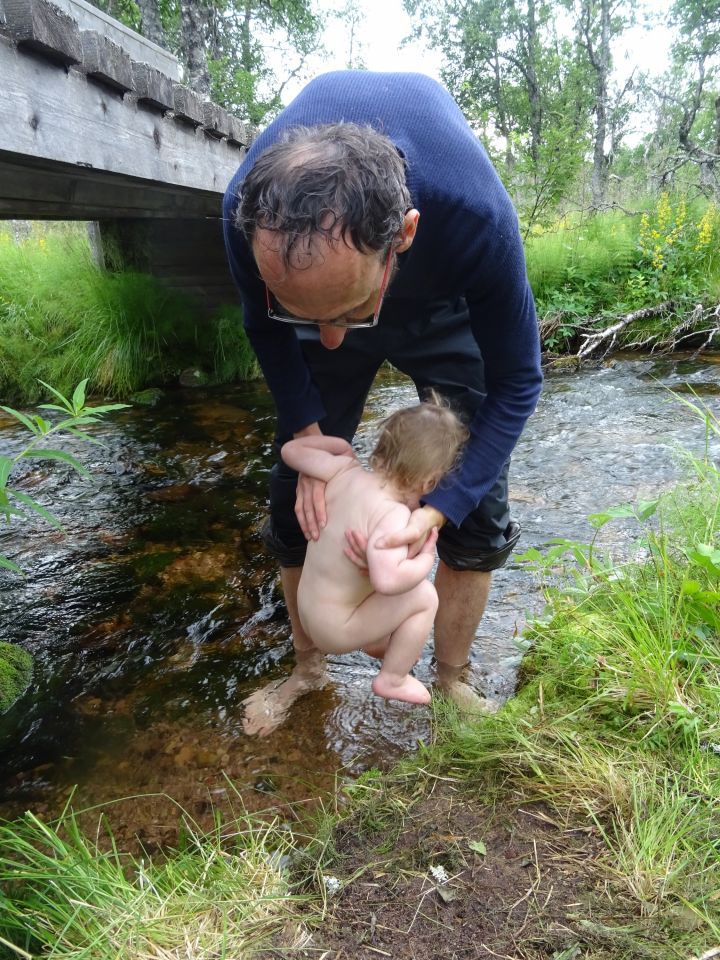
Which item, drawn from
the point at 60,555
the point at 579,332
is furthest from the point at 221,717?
the point at 579,332

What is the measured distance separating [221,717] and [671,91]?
38.4 meters

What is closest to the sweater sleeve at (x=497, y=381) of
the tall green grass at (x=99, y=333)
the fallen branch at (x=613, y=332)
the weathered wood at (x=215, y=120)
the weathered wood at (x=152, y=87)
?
the weathered wood at (x=152, y=87)

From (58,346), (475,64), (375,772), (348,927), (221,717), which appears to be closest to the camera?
(348,927)

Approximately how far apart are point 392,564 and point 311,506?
1.14 feet

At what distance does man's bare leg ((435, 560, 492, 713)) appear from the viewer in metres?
1.99

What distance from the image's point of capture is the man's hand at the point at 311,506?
177 centimetres

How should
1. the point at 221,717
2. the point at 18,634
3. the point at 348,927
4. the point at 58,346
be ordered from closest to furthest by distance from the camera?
the point at 348,927 → the point at 221,717 → the point at 18,634 → the point at 58,346

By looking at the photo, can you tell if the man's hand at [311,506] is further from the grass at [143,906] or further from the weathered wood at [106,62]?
the weathered wood at [106,62]

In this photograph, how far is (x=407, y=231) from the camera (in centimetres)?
118

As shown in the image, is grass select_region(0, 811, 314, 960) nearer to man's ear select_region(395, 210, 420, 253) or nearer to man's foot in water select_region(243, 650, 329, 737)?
man's foot in water select_region(243, 650, 329, 737)

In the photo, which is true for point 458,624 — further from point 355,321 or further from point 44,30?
point 44,30

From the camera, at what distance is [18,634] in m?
2.53

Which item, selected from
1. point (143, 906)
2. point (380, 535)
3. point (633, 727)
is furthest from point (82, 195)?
point (633, 727)

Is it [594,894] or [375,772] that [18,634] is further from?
[594,894]
